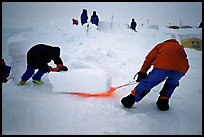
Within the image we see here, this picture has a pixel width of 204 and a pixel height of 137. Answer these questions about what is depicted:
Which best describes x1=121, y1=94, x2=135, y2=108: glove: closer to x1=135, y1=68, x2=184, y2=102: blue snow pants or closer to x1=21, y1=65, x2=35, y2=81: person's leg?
x1=135, y1=68, x2=184, y2=102: blue snow pants

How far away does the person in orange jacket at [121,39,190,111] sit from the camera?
8.02ft

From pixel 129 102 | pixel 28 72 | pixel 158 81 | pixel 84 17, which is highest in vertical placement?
pixel 84 17

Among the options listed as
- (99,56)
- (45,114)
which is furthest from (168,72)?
(99,56)

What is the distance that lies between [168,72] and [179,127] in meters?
0.74

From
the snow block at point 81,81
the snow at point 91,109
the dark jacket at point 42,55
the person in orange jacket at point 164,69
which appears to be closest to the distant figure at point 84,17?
the snow at point 91,109

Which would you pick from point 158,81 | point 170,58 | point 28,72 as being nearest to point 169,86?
point 158,81

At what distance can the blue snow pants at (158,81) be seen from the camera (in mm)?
2479

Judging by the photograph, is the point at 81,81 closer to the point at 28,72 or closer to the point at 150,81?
the point at 150,81

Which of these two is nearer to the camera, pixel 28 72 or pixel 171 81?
pixel 171 81

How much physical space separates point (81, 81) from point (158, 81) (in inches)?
50.7

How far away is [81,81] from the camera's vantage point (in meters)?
3.05

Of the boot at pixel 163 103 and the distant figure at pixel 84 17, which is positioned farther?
the distant figure at pixel 84 17

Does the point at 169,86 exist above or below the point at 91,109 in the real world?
above

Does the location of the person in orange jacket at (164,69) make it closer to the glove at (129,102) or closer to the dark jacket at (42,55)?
the glove at (129,102)
